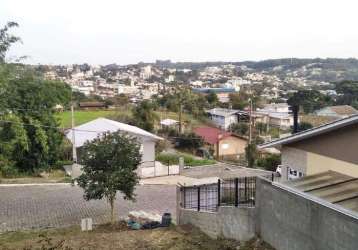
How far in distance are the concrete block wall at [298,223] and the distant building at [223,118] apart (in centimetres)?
5694

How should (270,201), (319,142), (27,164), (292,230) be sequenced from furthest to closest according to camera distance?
1. (27,164)
2. (319,142)
3. (270,201)
4. (292,230)

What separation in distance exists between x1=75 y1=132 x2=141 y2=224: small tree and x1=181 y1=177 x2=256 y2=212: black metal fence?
2.08 meters

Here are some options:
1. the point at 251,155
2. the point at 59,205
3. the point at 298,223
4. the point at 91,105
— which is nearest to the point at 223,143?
the point at 251,155

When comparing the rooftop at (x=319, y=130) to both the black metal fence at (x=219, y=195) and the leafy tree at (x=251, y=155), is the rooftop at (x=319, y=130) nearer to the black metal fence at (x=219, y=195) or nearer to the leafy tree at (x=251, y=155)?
the black metal fence at (x=219, y=195)

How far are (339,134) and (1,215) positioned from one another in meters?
14.0

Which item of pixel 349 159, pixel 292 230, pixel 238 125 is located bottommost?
pixel 238 125

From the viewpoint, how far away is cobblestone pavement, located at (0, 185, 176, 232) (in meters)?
17.8

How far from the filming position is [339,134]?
11.8 meters

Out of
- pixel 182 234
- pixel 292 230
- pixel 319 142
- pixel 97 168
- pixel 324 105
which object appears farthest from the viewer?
pixel 324 105

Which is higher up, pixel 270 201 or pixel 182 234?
pixel 270 201

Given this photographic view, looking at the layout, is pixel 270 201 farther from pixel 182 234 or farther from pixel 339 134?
pixel 182 234

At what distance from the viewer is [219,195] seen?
13680 millimetres

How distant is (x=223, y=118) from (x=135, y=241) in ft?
190

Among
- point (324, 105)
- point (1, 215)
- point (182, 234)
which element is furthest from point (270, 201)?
point (324, 105)
